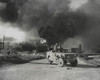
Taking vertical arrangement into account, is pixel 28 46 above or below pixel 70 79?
above

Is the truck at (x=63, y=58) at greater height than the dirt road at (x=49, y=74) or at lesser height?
greater

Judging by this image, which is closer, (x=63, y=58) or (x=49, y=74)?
(x=49, y=74)

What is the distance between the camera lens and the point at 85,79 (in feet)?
34.4

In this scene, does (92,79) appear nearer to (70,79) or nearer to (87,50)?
(70,79)

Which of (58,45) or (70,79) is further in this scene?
(58,45)

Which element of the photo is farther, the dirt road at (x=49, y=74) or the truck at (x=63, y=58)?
the truck at (x=63, y=58)

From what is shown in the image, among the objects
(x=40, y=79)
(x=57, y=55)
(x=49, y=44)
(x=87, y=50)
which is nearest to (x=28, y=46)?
(x=87, y=50)

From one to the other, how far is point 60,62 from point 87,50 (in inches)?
3723

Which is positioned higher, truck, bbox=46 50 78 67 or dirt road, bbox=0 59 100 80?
truck, bbox=46 50 78 67

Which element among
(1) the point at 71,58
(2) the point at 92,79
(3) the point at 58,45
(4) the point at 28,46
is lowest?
(2) the point at 92,79

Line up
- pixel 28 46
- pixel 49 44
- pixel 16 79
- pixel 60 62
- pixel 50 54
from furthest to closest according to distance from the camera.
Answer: pixel 28 46, pixel 49 44, pixel 50 54, pixel 60 62, pixel 16 79

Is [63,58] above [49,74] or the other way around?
above

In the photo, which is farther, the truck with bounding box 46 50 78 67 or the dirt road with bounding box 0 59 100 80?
the truck with bounding box 46 50 78 67

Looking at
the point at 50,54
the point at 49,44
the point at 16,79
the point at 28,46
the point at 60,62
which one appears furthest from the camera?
the point at 28,46
